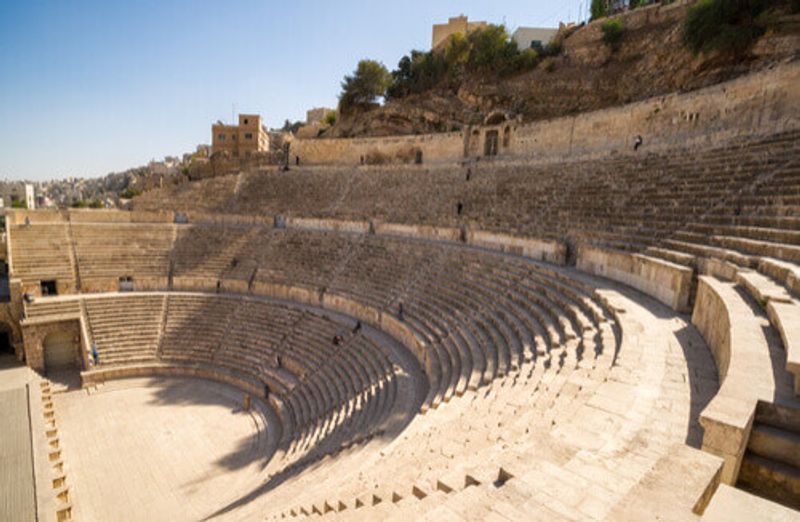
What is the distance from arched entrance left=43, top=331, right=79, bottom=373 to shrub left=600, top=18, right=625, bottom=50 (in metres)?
32.7

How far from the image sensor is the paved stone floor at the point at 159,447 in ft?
30.4

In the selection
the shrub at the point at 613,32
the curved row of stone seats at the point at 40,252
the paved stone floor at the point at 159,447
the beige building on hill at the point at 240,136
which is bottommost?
the paved stone floor at the point at 159,447

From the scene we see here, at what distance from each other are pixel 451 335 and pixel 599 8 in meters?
32.7

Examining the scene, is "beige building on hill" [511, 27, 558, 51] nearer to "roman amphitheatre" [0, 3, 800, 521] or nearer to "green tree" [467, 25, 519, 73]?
"green tree" [467, 25, 519, 73]

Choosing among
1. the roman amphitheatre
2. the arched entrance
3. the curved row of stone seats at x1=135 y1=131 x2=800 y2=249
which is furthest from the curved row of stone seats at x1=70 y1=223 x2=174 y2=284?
the curved row of stone seats at x1=135 y1=131 x2=800 y2=249

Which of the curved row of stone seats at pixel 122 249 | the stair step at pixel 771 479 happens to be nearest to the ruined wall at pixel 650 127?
the stair step at pixel 771 479

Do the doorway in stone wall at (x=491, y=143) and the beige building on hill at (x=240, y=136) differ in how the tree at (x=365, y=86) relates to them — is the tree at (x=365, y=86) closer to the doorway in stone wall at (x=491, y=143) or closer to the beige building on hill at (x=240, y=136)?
the beige building on hill at (x=240, y=136)

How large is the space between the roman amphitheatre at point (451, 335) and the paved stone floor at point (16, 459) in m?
0.06

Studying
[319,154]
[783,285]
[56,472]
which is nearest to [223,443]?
[56,472]

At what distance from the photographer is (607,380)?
4.90 meters

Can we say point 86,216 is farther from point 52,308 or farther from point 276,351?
point 276,351

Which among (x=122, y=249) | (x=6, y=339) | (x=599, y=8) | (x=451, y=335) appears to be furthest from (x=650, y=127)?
(x=6, y=339)

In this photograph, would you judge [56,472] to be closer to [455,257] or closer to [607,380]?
[607,380]

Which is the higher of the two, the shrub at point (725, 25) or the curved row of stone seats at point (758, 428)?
the shrub at point (725, 25)
